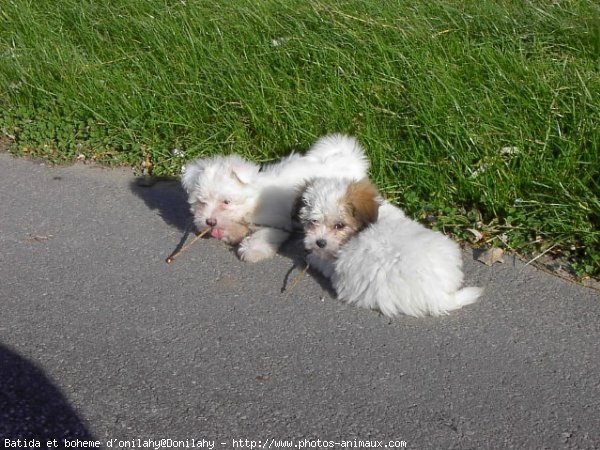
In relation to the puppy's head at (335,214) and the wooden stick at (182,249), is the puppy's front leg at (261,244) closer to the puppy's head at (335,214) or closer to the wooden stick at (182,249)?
the wooden stick at (182,249)

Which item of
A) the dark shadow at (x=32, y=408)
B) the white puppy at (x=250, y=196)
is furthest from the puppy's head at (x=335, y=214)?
the dark shadow at (x=32, y=408)

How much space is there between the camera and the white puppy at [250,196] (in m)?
4.72

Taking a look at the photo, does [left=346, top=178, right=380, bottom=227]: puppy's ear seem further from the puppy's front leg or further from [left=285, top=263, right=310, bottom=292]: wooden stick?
the puppy's front leg

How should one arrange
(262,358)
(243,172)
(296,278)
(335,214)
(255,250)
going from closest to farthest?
(262,358), (335,214), (296,278), (255,250), (243,172)

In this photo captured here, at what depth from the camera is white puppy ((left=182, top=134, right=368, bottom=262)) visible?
472 centimetres

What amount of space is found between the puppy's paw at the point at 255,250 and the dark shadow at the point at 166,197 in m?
0.66

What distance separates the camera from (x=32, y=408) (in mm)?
3426

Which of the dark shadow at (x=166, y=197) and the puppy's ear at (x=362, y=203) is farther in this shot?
the dark shadow at (x=166, y=197)

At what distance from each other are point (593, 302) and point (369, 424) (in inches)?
62.5

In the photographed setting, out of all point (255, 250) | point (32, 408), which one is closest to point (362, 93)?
point (255, 250)

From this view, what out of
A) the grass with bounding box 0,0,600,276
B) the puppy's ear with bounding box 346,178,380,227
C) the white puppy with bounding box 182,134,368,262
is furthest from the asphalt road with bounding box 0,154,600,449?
the grass with bounding box 0,0,600,276

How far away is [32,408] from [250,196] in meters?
1.93

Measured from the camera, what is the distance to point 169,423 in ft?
11.0

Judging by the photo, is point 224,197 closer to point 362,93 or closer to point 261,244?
point 261,244
